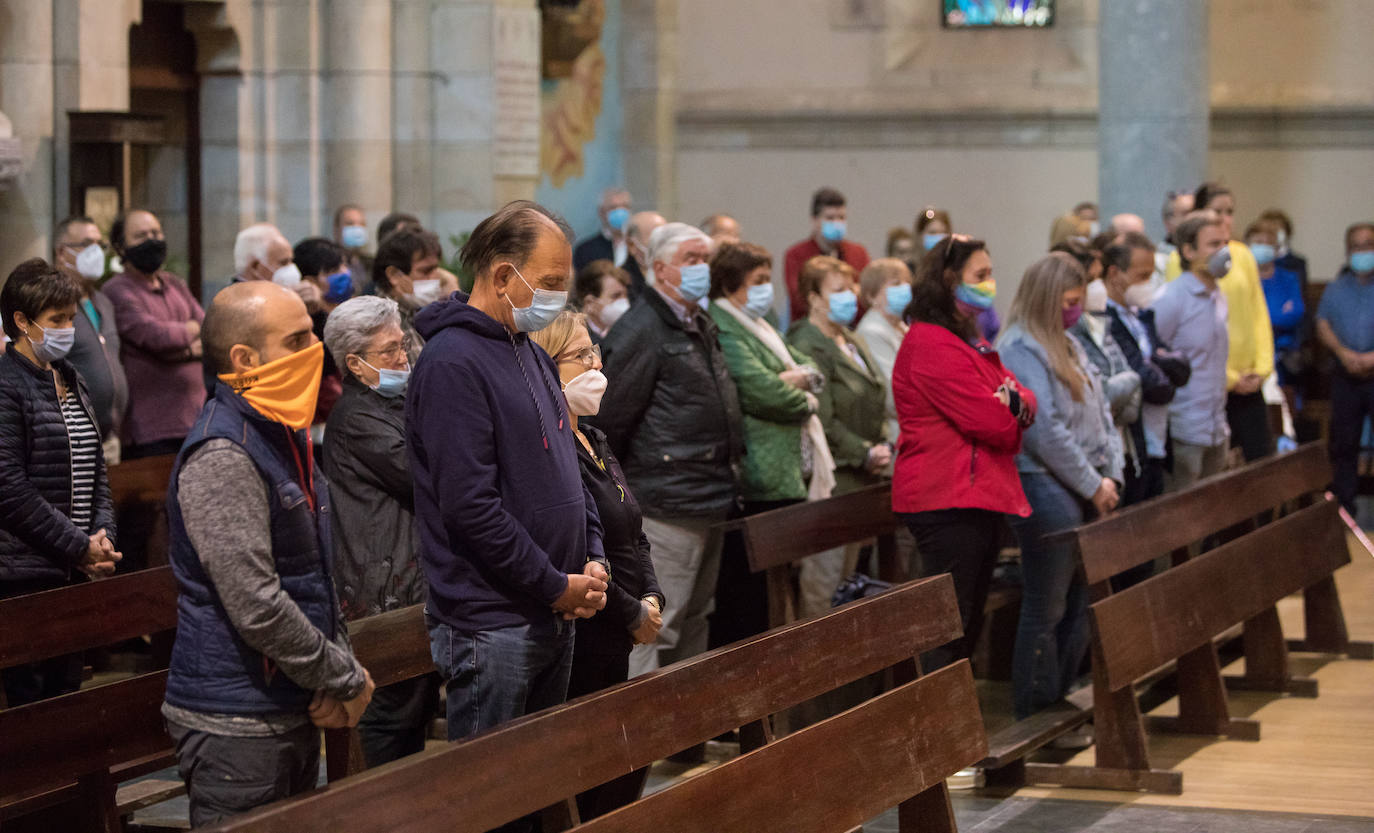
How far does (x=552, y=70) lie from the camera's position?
1291 cm

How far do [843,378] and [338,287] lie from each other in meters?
1.95

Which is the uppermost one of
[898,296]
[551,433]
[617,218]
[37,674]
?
[617,218]

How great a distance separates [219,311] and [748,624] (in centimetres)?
348

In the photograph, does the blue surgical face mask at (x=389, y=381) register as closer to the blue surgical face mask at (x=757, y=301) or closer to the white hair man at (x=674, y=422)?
the white hair man at (x=674, y=422)

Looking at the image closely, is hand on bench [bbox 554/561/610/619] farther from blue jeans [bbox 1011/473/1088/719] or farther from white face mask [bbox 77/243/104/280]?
white face mask [bbox 77/243/104/280]

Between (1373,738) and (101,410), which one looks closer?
(1373,738)

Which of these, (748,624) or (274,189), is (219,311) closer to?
(748,624)

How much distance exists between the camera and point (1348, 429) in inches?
422

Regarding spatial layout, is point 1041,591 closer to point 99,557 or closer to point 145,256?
point 99,557

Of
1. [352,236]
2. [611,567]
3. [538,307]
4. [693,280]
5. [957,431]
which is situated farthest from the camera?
[352,236]

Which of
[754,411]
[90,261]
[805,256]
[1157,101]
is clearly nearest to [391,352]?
[754,411]

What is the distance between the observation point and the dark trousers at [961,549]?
5785 mm

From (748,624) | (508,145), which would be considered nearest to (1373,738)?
(748,624)

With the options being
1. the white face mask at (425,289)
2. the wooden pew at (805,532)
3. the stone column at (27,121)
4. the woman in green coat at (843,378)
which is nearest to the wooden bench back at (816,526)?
the wooden pew at (805,532)
